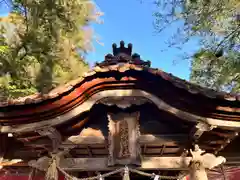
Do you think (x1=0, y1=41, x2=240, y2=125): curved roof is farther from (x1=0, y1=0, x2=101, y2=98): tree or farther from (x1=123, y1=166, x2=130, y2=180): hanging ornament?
(x1=0, y1=0, x2=101, y2=98): tree

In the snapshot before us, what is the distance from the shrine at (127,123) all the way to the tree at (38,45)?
197 inches

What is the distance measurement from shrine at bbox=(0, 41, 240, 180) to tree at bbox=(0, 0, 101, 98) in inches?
197

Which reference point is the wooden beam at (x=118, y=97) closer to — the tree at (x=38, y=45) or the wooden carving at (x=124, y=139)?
the wooden carving at (x=124, y=139)

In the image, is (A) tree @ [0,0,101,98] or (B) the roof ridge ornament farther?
(A) tree @ [0,0,101,98]

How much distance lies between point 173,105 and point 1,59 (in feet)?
23.3

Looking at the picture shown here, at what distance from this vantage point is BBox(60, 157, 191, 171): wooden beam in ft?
12.4

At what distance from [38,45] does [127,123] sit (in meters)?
6.46

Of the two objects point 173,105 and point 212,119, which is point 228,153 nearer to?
point 212,119

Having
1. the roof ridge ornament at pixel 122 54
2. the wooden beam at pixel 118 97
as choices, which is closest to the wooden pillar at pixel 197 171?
the wooden beam at pixel 118 97

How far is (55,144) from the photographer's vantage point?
3.95 m

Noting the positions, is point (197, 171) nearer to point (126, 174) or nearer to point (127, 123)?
point (126, 174)

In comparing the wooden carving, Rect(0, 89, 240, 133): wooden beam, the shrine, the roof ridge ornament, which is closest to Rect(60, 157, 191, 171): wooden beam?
the shrine

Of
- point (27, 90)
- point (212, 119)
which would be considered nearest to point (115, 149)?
point (212, 119)

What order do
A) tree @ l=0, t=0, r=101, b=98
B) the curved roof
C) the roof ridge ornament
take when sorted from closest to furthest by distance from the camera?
the curved roof → the roof ridge ornament → tree @ l=0, t=0, r=101, b=98
